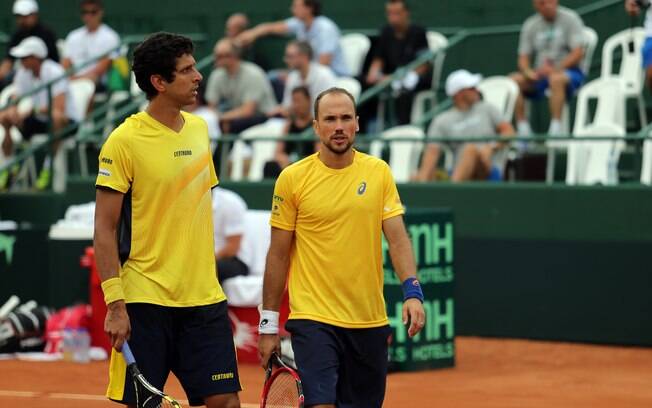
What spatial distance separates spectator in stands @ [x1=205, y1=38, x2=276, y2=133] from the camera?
16.0 m

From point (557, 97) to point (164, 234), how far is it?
28.1 feet

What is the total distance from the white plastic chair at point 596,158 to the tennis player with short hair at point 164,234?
24.3 feet

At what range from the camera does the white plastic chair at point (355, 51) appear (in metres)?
16.8

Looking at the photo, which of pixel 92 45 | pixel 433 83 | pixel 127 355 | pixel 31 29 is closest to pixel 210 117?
pixel 433 83

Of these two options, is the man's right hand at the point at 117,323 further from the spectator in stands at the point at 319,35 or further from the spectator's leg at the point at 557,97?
the spectator in stands at the point at 319,35

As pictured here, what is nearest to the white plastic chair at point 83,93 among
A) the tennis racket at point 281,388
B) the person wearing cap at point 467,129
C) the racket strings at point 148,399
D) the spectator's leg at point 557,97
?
the person wearing cap at point 467,129

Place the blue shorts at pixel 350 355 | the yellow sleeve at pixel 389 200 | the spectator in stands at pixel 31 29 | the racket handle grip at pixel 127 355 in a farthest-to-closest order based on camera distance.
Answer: the spectator in stands at pixel 31 29 < the yellow sleeve at pixel 389 200 < the blue shorts at pixel 350 355 < the racket handle grip at pixel 127 355

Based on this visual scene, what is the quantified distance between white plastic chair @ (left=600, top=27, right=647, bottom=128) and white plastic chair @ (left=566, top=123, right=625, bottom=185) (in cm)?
Answer: 65

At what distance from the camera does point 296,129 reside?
49.1 ft

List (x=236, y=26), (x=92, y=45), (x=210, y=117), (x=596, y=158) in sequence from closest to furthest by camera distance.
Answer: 1. (x=596, y=158)
2. (x=210, y=117)
3. (x=236, y=26)
4. (x=92, y=45)

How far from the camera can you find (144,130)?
645cm

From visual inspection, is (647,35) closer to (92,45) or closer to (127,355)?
(127,355)

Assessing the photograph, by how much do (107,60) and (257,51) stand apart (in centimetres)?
190

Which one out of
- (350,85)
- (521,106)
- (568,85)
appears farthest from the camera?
(350,85)
